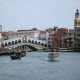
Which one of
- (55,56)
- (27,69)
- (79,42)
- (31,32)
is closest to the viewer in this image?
(27,69)

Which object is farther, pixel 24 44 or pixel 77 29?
pixel 77 29

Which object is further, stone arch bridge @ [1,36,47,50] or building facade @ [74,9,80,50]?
building facade @ [74,9,80,50]

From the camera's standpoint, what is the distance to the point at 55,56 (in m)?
36.6

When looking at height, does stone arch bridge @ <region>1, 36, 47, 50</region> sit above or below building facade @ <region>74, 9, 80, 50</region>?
below

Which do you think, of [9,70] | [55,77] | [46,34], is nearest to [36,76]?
[55,77]

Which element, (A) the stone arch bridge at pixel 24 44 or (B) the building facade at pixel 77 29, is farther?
(B) the building facade at pixel 77 29

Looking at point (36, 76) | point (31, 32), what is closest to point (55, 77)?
point (36, 76)

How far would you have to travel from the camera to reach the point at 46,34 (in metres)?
75.6

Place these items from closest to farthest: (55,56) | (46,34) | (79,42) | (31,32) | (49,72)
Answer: (49,72) < (55,56) < (79,42) < (46,34) < (31,32)

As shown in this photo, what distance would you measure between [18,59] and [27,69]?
9584 mm

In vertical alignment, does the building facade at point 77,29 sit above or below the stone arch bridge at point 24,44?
above

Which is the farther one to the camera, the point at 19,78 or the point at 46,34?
the point at 46,34

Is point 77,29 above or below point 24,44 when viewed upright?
above

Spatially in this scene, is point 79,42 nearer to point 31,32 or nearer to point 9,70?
point 31,32
